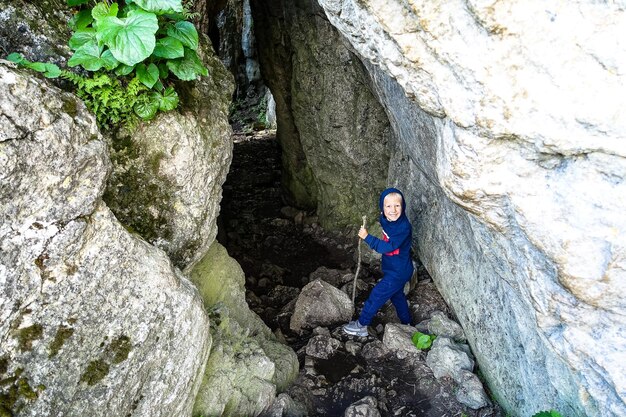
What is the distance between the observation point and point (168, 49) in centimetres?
402

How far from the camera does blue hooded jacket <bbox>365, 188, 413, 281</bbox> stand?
6.24 metres

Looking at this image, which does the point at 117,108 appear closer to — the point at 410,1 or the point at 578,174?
the point at 410,1

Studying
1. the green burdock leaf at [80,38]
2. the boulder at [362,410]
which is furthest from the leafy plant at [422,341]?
the green burdock leaf at [80,38]

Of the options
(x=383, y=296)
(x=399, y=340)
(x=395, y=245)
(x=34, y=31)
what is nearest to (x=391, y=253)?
(x=395, y=245)

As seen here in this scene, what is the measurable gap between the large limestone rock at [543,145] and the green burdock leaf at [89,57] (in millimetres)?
2087

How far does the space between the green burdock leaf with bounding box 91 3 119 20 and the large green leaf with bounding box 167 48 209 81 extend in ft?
1.84

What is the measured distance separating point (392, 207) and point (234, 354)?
2.63 meters

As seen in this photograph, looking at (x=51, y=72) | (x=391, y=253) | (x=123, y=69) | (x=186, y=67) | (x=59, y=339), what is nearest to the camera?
(x=59, y=339)

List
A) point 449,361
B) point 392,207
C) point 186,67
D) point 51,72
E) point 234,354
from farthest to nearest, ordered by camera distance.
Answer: point 392,207, point 449,361, point 234,354, point 186,67, point 51,72

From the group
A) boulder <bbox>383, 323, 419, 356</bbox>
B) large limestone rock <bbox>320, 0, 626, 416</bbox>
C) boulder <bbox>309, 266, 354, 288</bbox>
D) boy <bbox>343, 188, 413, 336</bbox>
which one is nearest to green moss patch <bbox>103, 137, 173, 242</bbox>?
large limestone rock <bbox>320, 0, 626, 416</bbox>

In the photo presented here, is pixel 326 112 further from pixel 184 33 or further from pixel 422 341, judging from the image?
pixel 184 33

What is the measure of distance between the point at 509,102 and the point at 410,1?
3.07 feet

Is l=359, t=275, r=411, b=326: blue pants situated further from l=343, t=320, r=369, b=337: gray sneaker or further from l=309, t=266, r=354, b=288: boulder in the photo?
l=309, t=266, r=354, b=288: boulder

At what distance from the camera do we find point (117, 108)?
3.99 metres
